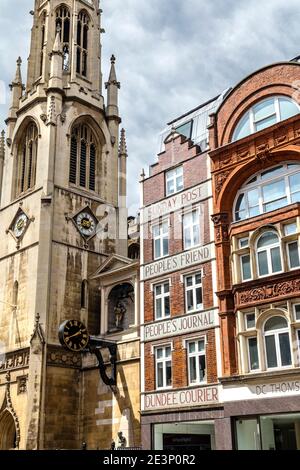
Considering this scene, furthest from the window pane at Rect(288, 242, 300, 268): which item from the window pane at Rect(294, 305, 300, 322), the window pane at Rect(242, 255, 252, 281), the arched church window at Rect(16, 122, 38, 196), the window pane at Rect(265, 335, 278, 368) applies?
the arched church window at Rect(16, 122, 38, 196)

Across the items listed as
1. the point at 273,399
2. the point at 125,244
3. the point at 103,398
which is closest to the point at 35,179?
the point at 125,244

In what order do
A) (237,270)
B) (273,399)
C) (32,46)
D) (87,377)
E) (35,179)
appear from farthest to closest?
(32,46) → (35,179) → (87,377) → (237,270) → (273,399)

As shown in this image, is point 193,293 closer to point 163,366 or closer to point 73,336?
point 163,366

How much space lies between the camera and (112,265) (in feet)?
136

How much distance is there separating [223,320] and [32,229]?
2101cm

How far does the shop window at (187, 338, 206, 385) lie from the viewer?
2653cm

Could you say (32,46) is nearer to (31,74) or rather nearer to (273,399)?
(31,74)

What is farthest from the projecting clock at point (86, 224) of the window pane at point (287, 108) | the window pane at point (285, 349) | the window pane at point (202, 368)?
the window pane at point (285, 349)

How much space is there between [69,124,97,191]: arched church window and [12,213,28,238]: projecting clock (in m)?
4.79

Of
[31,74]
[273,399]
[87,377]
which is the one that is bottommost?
[273,399]

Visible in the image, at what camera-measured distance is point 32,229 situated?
4269cm

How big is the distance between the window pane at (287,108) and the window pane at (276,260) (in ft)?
20.9

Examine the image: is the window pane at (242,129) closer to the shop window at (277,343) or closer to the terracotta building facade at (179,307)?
the terracotta building facade at (179,307)

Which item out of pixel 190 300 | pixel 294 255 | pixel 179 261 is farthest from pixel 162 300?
pixel 294 255
